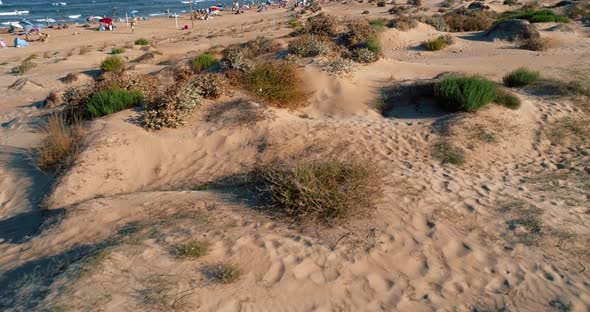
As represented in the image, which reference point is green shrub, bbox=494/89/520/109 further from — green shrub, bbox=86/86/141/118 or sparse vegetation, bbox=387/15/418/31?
sparse vegetation, bbox=387/15/418/31

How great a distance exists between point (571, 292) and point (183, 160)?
6.25 m

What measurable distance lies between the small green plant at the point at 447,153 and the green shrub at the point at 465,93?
1.42 metres

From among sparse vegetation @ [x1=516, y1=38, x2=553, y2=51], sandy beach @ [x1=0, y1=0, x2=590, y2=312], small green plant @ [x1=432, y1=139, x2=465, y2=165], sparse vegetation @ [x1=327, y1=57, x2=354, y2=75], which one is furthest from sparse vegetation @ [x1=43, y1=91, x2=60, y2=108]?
sparse vegetation @ [x1=516, y1=38, x2=553, y2=51]

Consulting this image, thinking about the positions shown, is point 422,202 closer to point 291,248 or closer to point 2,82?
point 291,248

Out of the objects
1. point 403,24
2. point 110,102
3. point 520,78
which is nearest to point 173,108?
point 110,102

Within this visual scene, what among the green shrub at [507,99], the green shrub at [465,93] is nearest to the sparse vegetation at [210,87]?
the green shrub at [465,93]

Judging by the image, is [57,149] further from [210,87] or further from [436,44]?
[436,44]

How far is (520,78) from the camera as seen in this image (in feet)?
35.7

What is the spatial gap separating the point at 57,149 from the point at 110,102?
169 centimetres

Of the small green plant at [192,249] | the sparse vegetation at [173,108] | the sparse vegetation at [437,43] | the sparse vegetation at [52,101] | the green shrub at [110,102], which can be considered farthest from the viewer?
the sparse vegetation at [437,43]

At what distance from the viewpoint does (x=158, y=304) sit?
12.7 ft

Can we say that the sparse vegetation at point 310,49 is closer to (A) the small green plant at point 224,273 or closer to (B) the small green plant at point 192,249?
(B) the small green plant at point 192,249

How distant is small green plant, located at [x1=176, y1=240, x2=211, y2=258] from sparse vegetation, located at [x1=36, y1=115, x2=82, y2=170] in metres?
4.13

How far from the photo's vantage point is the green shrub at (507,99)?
30.0 feet
